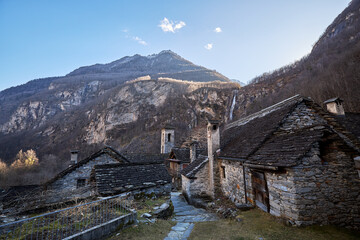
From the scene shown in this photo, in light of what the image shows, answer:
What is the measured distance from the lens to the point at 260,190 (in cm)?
721

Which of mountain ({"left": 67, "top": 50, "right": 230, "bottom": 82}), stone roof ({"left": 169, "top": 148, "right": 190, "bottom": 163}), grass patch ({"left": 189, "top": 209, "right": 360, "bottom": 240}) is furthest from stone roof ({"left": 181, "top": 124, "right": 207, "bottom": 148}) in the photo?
mountain ({"left": 67, "top": 50, "right": 230, "bottom": 82})

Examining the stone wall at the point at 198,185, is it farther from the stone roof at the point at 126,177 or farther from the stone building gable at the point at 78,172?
the stone building gable at the point at 78,172

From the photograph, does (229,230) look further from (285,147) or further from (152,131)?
(152,131)

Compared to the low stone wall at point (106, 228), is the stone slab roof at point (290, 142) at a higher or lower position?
higher

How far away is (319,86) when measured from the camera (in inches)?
980

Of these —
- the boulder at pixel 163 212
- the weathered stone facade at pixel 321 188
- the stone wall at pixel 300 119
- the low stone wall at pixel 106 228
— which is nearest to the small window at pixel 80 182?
the boulder at pixel 163 212

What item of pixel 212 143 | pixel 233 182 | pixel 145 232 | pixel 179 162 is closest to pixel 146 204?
pixel 145 232

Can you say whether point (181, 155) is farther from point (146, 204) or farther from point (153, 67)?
point (153, 67)

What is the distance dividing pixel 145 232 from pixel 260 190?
17.9 feet

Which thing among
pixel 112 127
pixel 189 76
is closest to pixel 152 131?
pixel 112 127

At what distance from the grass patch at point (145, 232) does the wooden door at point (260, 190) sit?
4421 millimetres

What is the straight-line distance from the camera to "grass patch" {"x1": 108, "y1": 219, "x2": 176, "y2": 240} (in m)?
4.34

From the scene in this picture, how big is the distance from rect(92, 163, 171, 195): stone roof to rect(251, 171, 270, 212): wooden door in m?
4.31

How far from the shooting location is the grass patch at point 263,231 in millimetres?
4685
